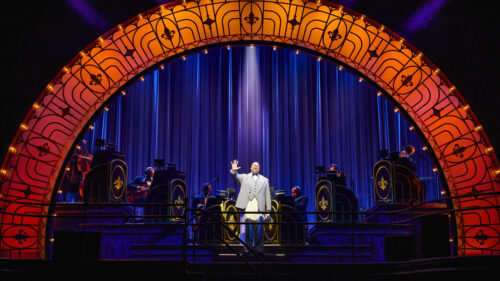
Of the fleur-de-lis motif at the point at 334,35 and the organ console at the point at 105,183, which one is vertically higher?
the fleur-de-lis motif at the point at 334,35

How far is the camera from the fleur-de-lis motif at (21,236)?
9.11 metres

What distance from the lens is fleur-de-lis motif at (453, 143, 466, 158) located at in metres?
9.75

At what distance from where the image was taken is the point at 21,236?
30.0ft

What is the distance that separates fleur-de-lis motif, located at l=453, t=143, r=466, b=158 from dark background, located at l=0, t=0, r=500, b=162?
75 centimetres

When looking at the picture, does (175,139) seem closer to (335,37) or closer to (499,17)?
(335,37)

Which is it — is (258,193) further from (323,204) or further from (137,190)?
(137,190)

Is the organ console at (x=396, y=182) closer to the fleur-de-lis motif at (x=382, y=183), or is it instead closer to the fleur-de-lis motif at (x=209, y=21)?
the fleur-de-lis motif at (x=382, y=183)

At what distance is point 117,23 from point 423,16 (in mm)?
5941

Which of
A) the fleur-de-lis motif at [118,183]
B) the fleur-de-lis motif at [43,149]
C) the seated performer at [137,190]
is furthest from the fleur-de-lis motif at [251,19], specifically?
the seated performer at [137,190]

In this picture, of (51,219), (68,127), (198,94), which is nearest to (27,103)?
(68,127)

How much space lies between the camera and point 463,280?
6.64 metres

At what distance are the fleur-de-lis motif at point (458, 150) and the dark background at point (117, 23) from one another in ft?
2.45

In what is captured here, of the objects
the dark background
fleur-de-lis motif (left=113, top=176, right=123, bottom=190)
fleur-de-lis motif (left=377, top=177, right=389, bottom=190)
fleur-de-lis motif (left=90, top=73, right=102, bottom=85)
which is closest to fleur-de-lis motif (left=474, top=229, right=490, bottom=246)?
the dark background

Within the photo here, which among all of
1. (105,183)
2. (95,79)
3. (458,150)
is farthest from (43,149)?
(458,150)
